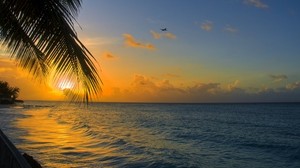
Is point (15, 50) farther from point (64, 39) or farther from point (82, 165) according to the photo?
point (82, 165)

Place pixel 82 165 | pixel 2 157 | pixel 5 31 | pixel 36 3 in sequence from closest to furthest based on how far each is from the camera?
pixel 2 157, pixel 36 3, pixel 5 31, pixel 82 165

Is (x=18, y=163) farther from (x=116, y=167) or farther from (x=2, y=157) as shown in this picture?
(x=116, y=167)

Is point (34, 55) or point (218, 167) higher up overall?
point (34, 55)

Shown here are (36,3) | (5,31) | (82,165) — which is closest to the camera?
(36,3)

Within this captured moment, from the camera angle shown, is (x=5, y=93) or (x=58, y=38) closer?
(x=58, y=38)

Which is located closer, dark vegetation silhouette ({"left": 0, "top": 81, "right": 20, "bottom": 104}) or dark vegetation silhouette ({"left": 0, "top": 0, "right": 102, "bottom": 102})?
dark vegetation silhouette ({"left": 0, "top": 0, "right": 102, "bottom": 102})

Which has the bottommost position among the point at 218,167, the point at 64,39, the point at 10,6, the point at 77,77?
the point at 218,167

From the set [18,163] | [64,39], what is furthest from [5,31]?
[18,163]

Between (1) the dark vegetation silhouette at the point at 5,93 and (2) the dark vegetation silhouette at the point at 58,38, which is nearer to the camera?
(2) the dark vegetation silhouette at the point at 58,38

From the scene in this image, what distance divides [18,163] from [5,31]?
296 cm

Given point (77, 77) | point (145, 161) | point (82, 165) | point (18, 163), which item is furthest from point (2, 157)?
point (145, 161)

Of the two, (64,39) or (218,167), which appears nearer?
(64,39)

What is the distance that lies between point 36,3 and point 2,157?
2.00 meters

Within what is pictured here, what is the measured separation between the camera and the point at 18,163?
4.02 meters
